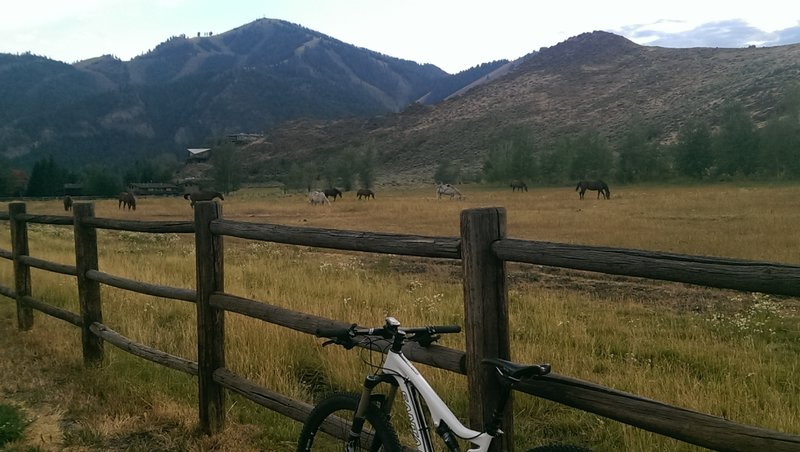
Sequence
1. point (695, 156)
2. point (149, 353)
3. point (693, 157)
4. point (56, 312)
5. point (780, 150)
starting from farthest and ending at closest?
point (693, 157)
point (695, 156)
point (780, 150)
point (56, 312)
point (149, 353)

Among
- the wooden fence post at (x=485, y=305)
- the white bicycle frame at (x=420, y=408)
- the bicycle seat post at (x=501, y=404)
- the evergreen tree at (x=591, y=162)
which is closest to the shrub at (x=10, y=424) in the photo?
the white bicycle frame at (x=420, y=408)

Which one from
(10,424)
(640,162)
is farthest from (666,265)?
(640,162)

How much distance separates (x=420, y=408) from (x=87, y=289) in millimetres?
4954

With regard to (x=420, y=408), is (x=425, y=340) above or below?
above

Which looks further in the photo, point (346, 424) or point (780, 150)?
point (780, 150)

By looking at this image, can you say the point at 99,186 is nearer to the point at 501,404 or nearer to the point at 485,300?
the point at 485,300

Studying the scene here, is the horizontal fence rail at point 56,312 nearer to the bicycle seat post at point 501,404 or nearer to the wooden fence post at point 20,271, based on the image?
the wooden fence post at point 20,271

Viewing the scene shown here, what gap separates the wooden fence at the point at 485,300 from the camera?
6.95 ft

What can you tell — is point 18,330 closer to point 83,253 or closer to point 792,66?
point 83,253

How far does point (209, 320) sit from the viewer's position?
15.2 feet

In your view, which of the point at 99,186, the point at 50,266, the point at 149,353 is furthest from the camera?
the point at 99,186

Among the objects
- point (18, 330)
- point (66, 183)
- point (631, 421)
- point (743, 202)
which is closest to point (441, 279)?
point (18, 330)

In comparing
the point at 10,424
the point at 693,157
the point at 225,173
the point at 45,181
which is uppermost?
the point at 225,173

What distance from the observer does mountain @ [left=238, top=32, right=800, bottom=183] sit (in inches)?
4158
